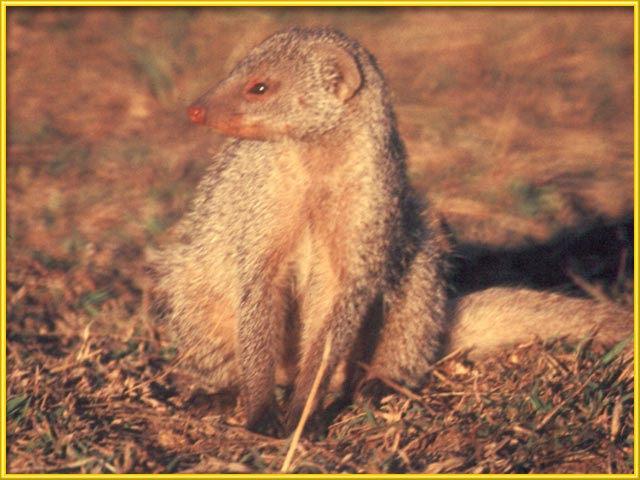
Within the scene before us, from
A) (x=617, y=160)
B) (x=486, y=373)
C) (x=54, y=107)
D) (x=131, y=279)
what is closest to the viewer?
(x=486, y=373)

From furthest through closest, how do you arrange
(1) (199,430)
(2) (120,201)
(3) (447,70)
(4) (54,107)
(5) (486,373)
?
(3) (447,70) < (4) (54,107) < (2) (120,201) < (5) (486,373) < (1) (199,430)

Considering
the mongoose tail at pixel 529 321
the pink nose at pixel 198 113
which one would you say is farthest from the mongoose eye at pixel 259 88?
the mongoose tail at pixel 529 321

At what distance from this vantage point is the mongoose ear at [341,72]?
322 cm

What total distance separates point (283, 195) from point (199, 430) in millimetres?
899

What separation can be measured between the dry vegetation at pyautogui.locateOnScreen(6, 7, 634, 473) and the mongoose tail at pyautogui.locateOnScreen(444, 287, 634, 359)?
0.08 m

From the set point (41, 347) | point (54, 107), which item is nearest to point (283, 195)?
point (41, 347)

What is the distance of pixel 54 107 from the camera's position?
6.50m

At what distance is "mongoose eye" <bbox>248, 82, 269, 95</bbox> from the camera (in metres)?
3.25

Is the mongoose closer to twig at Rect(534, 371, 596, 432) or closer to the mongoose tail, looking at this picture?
the mongoose tail

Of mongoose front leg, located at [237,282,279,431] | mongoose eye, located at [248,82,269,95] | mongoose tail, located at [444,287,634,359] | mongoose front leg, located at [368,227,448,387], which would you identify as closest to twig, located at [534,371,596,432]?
mongoose tail, located at [444,287,634,359]

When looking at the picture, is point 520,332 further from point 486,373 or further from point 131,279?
point 131,279

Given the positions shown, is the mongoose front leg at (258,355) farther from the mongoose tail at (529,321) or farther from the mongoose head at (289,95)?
the mongoose tail at (529,321)

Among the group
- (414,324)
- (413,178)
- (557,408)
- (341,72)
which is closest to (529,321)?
(414,324)

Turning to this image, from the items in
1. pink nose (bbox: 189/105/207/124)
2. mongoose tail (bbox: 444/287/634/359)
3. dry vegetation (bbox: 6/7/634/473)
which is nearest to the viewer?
dry vegetation (bbox: 6/7/634/473)
